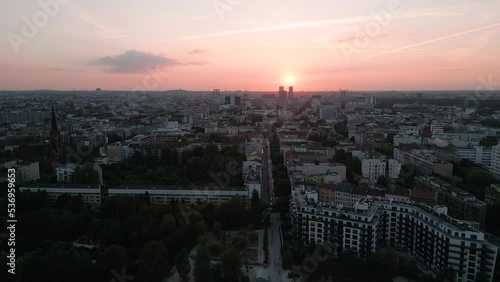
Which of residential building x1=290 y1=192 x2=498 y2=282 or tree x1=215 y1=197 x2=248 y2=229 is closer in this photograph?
residential building x1=290 y1=192 x2=498 y2=282

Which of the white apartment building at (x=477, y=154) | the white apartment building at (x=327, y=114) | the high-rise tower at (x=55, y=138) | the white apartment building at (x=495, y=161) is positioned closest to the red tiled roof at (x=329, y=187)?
the white apartment building at (x=495, y=161)

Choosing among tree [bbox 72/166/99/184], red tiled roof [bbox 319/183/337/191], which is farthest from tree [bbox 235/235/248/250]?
tree [bbox 72/166/99/184]

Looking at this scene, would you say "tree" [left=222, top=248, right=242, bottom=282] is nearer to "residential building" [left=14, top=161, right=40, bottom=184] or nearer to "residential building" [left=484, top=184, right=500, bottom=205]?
"residential building" [left=484, top=184, right=500, bottom=205]

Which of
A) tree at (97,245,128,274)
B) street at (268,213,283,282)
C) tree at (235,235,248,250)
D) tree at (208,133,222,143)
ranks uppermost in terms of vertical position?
tree at (208,133,222,143)

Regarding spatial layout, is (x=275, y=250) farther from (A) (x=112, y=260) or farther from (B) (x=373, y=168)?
(B) (x=373, y=168)

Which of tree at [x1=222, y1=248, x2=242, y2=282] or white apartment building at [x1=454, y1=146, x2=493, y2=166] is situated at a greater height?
white apartment building at [x1=454, y1=146, x2=493, y2=166]

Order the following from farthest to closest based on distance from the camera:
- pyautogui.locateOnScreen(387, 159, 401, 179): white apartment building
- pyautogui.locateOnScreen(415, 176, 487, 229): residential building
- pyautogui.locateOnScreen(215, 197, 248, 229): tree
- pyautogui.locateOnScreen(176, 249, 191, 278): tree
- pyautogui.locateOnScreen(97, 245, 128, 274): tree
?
1. pyautogui.locateOnScreen(387, 159, 401, 179): white apartment building
2. pyautogui.locateOnScreen(215, 197, 248, 229): tree
3. pyautogui.locateOnScreen(415, 176, 487, 229): residential building
4. pyautogui.locateOnScreen(176, 249, 191, 278): tree
5. pyautogui.locateOnScreen(97, 245, 128, 274): tree

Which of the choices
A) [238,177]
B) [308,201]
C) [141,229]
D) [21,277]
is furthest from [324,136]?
[21,277]

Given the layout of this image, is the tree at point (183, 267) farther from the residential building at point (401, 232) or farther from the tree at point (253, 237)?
the residential building at point (401, 232)

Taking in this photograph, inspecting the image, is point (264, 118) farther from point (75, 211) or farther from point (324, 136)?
point (75, 211)

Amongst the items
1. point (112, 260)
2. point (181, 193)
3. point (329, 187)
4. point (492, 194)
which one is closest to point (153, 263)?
point (112, 260)
